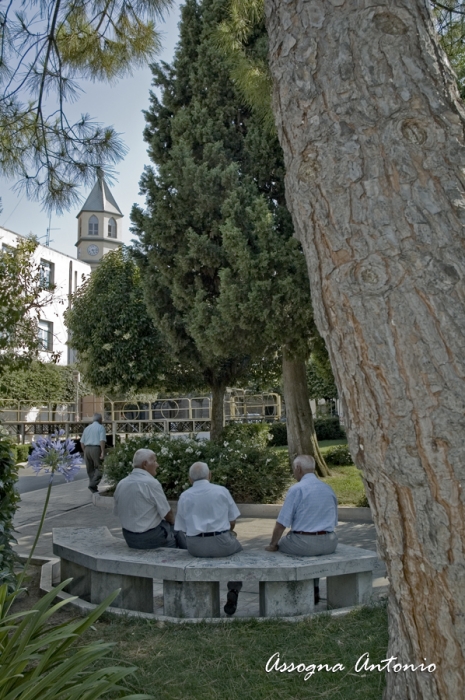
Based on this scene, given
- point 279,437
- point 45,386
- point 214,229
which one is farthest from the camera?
point 45,386

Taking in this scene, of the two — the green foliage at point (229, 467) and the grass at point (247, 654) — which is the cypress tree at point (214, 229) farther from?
the grass at point (247, 654)

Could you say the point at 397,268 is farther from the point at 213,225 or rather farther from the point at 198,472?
the point at 213,225

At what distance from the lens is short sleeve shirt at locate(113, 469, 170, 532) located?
5.68 m

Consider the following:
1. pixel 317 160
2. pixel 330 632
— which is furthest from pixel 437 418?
pixel 330 632

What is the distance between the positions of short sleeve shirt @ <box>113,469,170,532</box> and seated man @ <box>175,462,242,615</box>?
0.33m

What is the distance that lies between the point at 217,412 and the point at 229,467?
331 centimetres

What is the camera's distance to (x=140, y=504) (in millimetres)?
5727

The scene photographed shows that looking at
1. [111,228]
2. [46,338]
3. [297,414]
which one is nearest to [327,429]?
[46,338]

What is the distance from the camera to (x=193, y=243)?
39.4 ft

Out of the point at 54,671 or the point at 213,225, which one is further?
the point at 213,225

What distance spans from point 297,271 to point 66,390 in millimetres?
26067

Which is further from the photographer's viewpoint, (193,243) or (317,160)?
(193,243)

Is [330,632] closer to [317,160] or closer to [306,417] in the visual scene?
[317,160]

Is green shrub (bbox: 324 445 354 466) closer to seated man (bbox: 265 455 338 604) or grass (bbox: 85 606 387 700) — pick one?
seated man (bbox: 265 455 338 604)
